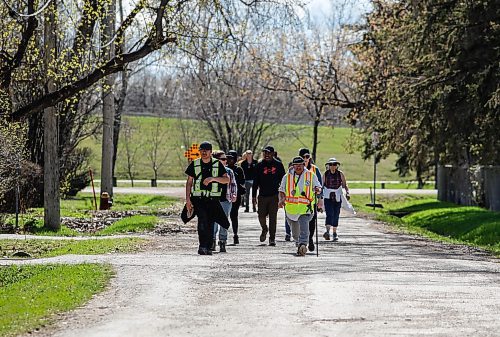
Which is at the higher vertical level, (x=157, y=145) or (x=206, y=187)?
(x=157, y=145)

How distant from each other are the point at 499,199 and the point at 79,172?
24.1m

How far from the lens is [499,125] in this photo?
91.5 feet

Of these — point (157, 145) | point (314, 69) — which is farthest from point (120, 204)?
point (157, 145)

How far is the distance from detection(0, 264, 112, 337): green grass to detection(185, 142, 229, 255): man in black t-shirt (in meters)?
2.62

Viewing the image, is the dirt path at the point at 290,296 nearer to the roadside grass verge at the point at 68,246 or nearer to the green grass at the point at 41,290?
the green grass at the point at 41,290

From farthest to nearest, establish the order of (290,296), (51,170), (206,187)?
(51,170) → (206,187) → (290,296)

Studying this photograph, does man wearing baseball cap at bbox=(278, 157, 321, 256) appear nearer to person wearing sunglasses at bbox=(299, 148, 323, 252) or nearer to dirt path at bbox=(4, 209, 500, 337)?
person wearing sunglasses at bbox=(299, 148, 323, 252)

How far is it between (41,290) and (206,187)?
17.8 ft

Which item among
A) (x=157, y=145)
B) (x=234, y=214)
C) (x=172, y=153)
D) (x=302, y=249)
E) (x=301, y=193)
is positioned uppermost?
(x=157, y=145)

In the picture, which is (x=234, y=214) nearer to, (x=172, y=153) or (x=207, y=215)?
(x=207, y=215)

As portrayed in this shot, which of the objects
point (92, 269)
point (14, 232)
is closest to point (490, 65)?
point (14, 232)

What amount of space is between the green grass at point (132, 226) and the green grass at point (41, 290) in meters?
9.91

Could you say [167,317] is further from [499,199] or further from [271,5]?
[499,199]

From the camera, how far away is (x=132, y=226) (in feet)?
89.2
